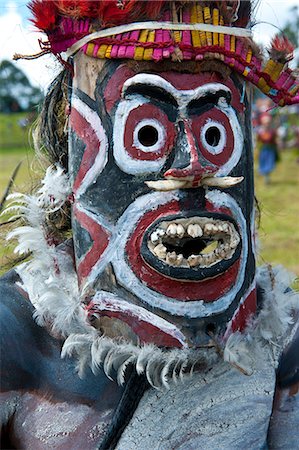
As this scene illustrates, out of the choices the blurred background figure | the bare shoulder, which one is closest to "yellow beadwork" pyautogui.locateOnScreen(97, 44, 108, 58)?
the bare shoulder

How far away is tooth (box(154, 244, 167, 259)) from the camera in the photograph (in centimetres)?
181

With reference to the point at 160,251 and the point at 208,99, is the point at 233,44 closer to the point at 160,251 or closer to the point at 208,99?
the point at 208,99

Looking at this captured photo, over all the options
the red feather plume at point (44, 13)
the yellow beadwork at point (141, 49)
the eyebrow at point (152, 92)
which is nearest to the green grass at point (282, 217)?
the eyebrow at point (152, 92)

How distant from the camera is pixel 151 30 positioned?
6.02ft

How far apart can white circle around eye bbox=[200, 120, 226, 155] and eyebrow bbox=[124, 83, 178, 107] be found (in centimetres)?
10

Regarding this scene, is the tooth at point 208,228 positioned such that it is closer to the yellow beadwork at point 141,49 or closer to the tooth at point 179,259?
the tooth at point 179,259

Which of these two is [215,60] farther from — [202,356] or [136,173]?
[202,356]

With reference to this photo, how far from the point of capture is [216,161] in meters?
1.88

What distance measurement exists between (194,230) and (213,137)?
10.1 inches

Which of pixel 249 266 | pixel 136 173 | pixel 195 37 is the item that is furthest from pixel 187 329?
pixel 195 37

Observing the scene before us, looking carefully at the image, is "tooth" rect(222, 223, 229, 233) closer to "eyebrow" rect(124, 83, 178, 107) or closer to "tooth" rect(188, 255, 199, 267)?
"tooth" rect(188, 255, 199, 267)

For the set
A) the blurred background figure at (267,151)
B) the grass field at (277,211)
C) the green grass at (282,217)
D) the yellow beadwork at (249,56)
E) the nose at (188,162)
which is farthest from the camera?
the blurred background figure at (267,151)

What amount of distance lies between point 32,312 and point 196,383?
463mm

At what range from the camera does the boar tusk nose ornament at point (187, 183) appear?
182 centimetres
